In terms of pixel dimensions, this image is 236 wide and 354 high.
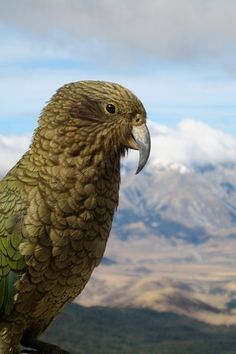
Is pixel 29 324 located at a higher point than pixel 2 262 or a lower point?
lower

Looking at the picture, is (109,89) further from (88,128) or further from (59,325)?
(59,325)

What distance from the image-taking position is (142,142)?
6.50 metres

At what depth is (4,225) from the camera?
21.2 ft

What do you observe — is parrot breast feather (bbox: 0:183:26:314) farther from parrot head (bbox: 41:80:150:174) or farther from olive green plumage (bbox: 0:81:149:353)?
parrot head (bbox: 41:80:150:174)

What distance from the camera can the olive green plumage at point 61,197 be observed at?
254 inches

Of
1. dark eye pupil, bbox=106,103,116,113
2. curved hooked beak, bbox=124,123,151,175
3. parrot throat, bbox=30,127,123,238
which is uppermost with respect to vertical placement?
dark eye pupil, bbox=106,103,116,113

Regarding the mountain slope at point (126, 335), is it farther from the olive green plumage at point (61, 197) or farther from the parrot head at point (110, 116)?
the parrot head at point (110, 116)

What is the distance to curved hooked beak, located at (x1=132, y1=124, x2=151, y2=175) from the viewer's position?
6418mm

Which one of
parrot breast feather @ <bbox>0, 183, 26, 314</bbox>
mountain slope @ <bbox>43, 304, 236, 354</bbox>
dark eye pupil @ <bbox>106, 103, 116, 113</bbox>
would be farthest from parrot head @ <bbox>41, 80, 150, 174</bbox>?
mountain slope @ <bbox>43, 304, 236, 354</bbox>

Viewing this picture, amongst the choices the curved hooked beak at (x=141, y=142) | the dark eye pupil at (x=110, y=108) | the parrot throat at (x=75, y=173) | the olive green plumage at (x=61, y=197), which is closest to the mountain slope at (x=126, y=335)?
the olive green plumage at (x=61, y=197)

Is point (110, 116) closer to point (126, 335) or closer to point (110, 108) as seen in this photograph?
point (110, 108)

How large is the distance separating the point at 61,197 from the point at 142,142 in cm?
86

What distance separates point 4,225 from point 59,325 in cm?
12984

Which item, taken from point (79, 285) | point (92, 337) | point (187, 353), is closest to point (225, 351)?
point (187, 353)
